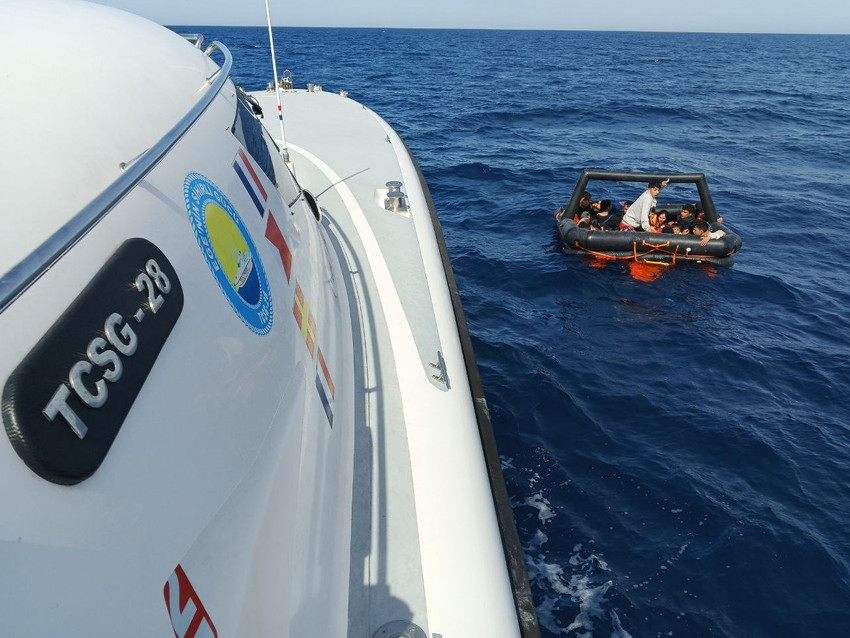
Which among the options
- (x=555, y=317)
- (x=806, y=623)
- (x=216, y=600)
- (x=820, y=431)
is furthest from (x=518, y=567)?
(x=555, y=317)

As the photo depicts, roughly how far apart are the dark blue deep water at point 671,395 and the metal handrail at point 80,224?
4.04m

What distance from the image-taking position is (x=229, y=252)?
5.65 ft

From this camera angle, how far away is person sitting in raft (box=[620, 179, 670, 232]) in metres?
9.53

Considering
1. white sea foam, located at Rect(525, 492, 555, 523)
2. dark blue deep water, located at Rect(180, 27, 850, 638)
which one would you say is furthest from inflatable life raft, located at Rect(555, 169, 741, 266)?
white sea foam, located at Rect(525, 492, 555, 523)

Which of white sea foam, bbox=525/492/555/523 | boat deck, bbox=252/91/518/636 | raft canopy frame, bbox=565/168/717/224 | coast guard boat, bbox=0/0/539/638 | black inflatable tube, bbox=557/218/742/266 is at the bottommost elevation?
white sea foam, bbox=525/492/555/523

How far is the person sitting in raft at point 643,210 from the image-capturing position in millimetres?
9531

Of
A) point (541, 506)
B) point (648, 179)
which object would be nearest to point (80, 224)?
point (541, 506)

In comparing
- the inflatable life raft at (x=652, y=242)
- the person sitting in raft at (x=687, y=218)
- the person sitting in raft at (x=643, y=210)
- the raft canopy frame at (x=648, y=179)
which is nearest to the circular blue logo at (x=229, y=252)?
the raft canopy frame at (x=648, y=179)

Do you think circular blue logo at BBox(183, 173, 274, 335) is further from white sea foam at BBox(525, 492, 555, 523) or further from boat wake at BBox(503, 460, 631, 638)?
white sea foam at BBox(525, 492, 555, 523)

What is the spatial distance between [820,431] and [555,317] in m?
3.54

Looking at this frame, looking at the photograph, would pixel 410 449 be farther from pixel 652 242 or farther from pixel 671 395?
pixel 652 242

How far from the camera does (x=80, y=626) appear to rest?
2.77ft

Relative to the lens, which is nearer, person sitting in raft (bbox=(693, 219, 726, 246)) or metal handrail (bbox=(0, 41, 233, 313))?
metal handrail (bbox=(0, 41, 233, 313))

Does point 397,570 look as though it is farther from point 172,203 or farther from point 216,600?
point 172,203
